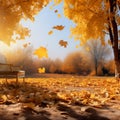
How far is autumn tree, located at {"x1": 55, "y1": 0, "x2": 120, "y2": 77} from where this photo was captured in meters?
16.0

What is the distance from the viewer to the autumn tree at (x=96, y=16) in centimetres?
1598

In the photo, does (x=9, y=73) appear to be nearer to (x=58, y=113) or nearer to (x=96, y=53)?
(x=58, y=113)

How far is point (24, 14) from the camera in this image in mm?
15867

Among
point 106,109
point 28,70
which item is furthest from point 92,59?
point 106,109

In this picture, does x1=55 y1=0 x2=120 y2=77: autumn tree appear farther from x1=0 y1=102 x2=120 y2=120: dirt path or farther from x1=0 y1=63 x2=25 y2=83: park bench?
x1=0 y1=102 x2=120 y2=120: dirt path

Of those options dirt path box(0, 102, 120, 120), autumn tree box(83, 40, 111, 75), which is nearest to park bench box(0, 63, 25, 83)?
dirt path box(0, 102, 120, 120)

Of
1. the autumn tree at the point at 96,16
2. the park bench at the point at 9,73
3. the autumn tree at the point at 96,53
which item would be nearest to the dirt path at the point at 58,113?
the park bench at the point at 9,73

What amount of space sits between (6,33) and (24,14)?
56.7 inches

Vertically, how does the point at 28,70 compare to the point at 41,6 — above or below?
below

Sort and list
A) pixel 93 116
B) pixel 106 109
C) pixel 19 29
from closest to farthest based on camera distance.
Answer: pixel 93 116 → pixel 106 109 → pixel 19 29

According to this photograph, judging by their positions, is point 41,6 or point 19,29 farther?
point 19,29

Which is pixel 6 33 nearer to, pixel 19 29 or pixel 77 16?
pixel 19 29

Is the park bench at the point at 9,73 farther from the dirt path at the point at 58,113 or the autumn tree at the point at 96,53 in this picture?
the autumn tree at the point at 96,53

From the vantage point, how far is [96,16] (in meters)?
15.9
